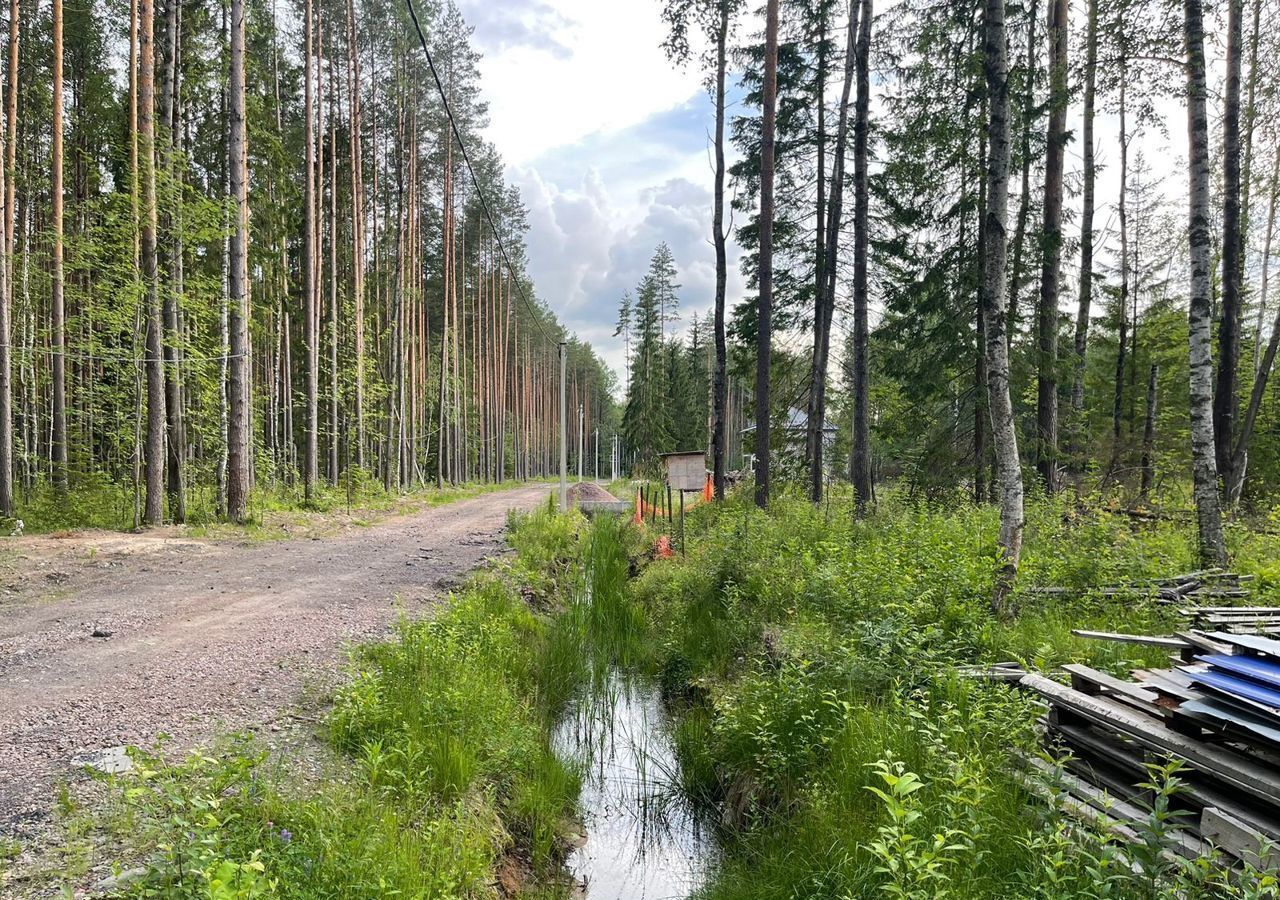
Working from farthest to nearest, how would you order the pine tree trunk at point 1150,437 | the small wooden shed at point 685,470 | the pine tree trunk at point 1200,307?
the pine tree trunk at point 1150,437 → the small wooden shed at point 685,470 → the pine tree trunk at point 1200,307

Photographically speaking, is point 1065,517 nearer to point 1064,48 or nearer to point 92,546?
point 1064,48

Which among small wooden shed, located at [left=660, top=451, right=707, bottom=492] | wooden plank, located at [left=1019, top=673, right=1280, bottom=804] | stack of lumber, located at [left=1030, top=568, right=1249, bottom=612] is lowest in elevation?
wooden plank, located at [left=1019, top=673, right=1280, bottom=804]

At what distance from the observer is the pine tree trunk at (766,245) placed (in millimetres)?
13445

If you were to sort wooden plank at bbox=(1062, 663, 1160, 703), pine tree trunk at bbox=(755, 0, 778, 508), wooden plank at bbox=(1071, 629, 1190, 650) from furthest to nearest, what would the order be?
pine tree trunk at bbox=(755, 0, 778, 508) → wooden plank at bbox=(1071, 629, 1190, 650) → wooden plank at bbox=(1062, 663, 1160, 703)

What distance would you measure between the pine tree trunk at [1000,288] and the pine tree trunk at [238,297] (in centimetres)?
1247

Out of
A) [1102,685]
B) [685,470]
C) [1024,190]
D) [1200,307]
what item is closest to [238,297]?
[685,470]

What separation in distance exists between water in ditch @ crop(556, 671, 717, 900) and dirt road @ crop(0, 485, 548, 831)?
241 centimetres

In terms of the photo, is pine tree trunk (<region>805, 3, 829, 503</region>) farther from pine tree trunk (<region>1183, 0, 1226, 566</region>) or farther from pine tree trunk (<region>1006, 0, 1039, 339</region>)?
pine tree trunk (<region>1183, 0, 1226, 566</region>)

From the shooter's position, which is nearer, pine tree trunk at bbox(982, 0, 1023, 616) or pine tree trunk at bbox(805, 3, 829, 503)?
pine tree trunk at bbox(982, 0, 1023, 616)

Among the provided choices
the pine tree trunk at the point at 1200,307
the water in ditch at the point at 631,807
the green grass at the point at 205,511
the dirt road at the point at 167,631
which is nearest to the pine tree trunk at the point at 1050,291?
the pine tree trunk at the point at 1200,307

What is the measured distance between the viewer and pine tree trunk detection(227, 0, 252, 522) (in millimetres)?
11812

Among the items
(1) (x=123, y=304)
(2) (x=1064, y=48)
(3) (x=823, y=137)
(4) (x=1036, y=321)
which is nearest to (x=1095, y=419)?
(4) (x=1036, y=321)

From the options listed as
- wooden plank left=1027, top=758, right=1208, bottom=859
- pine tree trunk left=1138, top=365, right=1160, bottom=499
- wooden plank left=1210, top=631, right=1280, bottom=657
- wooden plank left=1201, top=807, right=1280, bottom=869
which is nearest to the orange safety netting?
pine tree trunk left=1138, top=365, right=1160, bottom=499

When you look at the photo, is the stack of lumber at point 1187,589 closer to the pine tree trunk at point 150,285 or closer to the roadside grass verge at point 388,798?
the roadside grass verge at point 388,798
